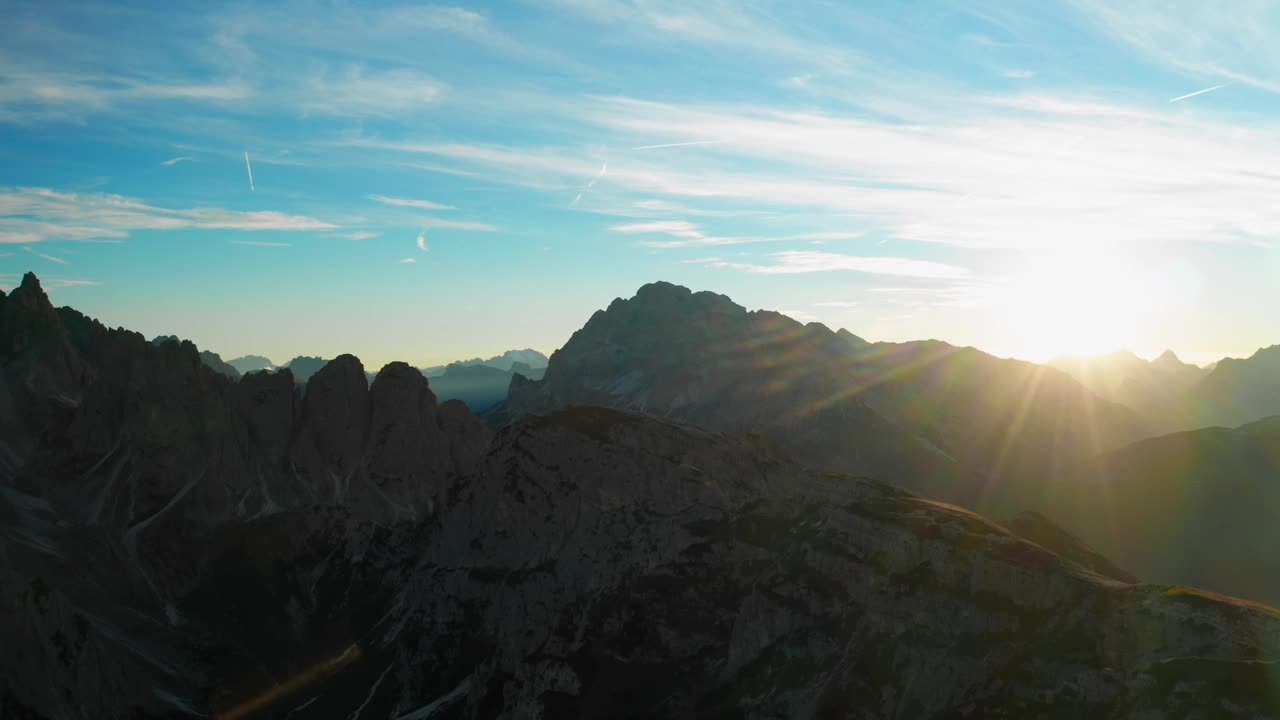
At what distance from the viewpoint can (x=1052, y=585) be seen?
75562 millimetres

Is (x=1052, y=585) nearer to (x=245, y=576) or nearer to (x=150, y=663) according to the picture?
(x=150, y=663)

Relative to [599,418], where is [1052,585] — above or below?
below

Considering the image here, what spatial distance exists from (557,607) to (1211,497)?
551 ft

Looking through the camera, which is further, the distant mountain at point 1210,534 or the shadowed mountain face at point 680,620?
the distant mountain at point 1210,534

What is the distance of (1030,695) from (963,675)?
615 centimetres

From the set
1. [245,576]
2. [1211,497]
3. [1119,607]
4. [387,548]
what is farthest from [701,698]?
[1211,497]

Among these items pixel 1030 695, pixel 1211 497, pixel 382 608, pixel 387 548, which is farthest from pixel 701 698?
pixel 1211 497

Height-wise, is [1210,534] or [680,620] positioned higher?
[680,620]

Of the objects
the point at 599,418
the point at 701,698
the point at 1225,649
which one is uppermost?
the point at 599,418

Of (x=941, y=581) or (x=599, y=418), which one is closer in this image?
(x=941, y=581)

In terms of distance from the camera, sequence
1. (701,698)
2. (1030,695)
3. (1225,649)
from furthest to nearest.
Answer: (701,698) < (1030,695) < (1225,649)

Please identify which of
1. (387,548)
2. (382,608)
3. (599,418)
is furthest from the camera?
(387,548)

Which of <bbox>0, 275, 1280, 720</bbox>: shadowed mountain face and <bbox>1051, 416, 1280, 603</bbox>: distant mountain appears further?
<bbox>1051, 416, 1280, 603</bbox>: distant mountain

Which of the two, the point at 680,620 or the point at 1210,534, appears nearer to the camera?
the point at 680,620
